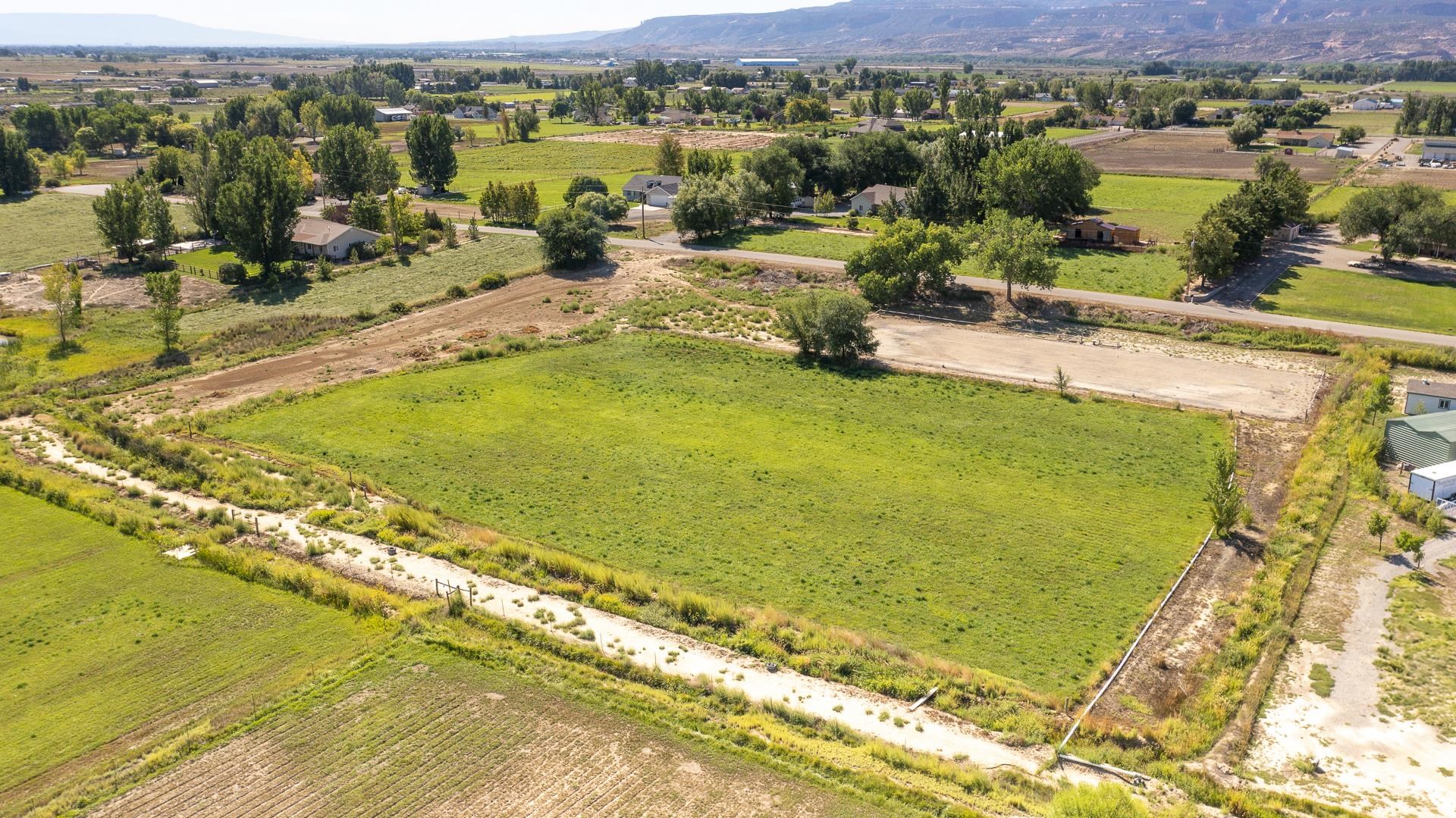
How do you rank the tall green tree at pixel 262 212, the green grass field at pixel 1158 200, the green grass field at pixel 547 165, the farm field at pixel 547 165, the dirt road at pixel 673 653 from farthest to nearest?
the farm field at pixel 547 165 → the green grass field at pixel 547 165 → the green grass field at pixel 1158 200 → the tall green tree at pixel 262 212 → the dirt road at pixel 673 653

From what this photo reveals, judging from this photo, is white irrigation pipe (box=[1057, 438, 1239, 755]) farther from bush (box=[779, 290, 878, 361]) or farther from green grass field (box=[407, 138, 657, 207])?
green grass field (box=[407, 138, 657, 207])

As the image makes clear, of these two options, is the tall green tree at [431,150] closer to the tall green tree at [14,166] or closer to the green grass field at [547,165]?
the green grass field at [547,165]

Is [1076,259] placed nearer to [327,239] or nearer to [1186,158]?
[327,239]

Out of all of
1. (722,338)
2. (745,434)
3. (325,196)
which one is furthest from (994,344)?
(325,196)

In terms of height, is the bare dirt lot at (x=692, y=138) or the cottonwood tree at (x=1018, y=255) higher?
the bare dirt lot at (x=692, y=138)

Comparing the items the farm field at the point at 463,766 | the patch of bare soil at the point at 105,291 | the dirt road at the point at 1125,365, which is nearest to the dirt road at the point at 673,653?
the farm field at the point at 463,766

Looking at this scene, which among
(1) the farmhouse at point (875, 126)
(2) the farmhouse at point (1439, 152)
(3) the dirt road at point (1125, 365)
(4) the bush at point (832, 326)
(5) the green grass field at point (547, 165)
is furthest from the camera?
(1) the farmhouse at point (875, 126)
